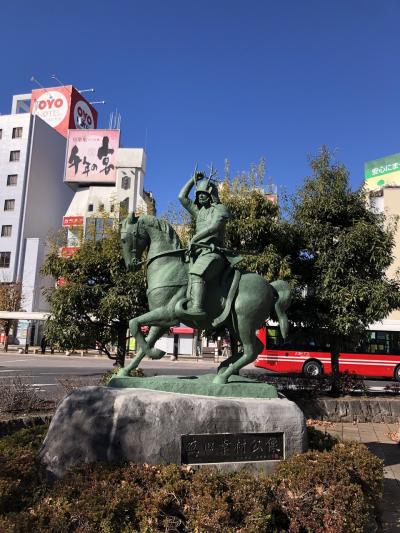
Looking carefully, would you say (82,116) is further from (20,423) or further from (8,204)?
(20,423)

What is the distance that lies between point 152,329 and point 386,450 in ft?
18.3

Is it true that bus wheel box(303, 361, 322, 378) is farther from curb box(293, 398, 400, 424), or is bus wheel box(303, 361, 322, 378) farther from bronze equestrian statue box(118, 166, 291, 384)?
bronze equestrian statue box(118, 166, 291, 384)

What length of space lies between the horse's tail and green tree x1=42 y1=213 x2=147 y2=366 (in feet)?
19.7

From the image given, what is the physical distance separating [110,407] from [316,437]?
2.82 metres

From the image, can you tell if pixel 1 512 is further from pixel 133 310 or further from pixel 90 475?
pixel 133 310

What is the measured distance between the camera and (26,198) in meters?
44.8

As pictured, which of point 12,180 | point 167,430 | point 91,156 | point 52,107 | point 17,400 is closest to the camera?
point 167,430

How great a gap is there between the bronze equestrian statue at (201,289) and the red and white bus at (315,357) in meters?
15.5

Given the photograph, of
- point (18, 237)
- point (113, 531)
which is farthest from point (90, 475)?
point (18, 237)

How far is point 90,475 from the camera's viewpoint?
13.4ft

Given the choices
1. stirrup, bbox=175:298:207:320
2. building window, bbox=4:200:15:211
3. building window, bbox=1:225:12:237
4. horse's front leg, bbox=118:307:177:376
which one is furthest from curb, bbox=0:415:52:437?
building window, bbox=4:200:15:211

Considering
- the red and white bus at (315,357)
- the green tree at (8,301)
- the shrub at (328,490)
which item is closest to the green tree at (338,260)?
the shrub at (328,490)

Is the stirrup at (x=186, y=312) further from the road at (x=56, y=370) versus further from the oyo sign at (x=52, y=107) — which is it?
the oyo sign at (x=52, y=107)

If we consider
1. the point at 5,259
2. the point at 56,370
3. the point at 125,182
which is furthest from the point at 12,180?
the point at 56,370
